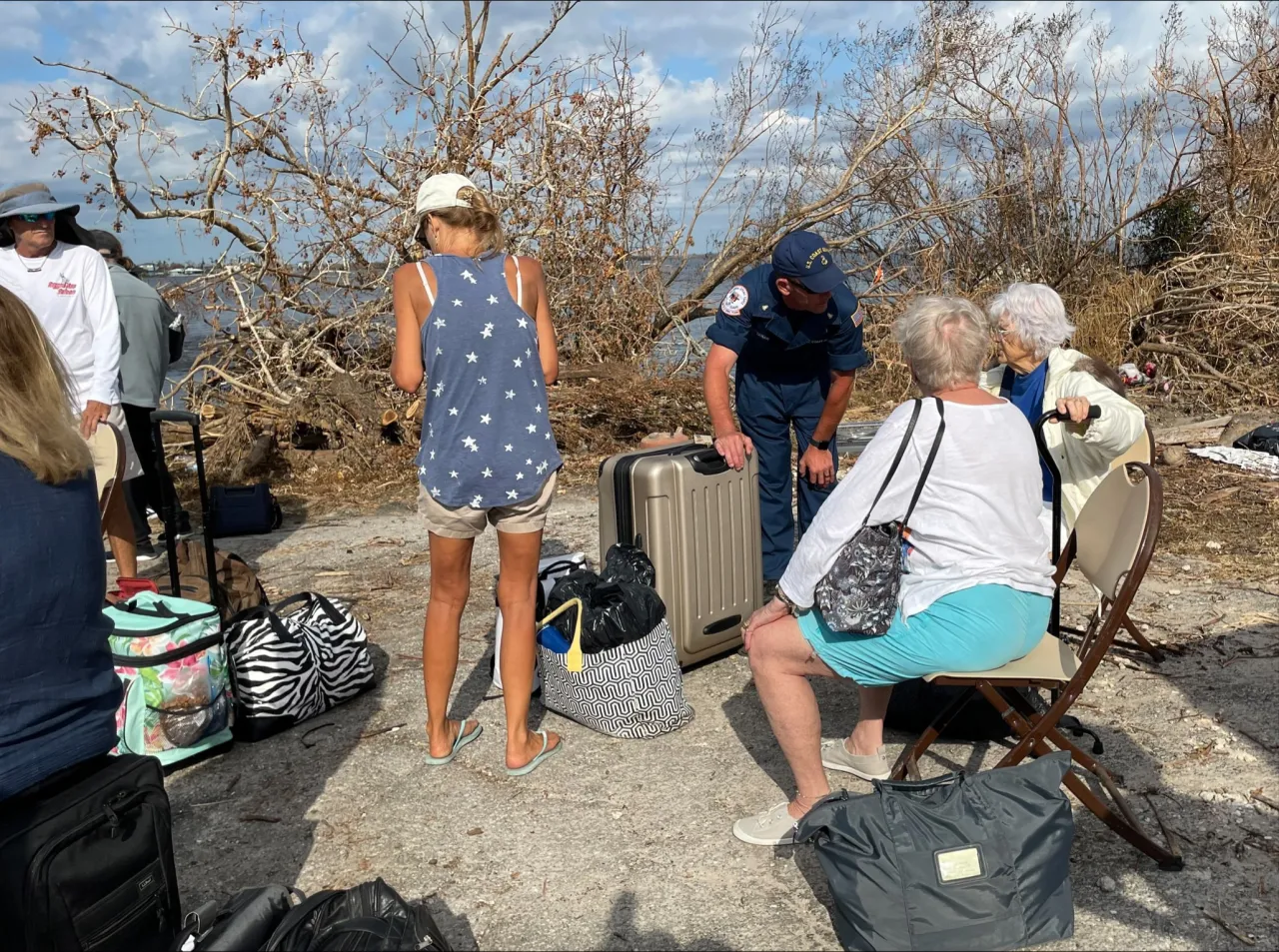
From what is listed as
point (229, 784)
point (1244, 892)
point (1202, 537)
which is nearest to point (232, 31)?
point (229, 784)

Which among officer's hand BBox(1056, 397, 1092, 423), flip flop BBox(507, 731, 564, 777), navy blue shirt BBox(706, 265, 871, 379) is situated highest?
navy blue shirt BBox(706, 265, 871, 379)

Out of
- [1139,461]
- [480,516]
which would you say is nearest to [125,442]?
[480,516]

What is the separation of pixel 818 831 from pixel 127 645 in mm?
2354

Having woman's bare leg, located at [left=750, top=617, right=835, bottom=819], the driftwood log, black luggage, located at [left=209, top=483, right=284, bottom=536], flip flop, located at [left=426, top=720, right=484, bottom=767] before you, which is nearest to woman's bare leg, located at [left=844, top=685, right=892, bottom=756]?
woman's bare leg, located at [left=750, top=617, right=835, bottom=819]

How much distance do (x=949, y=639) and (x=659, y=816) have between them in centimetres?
107

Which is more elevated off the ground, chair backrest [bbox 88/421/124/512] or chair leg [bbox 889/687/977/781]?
chair backrest [bbox 88/421/124/512]

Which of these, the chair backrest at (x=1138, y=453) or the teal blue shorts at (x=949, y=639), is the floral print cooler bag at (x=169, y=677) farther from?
the chair backrest at (x=1138, y=453)

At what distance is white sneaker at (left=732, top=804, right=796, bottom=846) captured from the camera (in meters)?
2.98

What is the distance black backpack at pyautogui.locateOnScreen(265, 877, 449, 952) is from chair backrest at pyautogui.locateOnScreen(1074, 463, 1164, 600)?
6.24 ft

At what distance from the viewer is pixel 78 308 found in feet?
15.6

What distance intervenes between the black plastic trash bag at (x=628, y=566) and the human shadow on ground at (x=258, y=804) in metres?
1.04

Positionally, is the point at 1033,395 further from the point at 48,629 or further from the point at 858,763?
the point at 48,629

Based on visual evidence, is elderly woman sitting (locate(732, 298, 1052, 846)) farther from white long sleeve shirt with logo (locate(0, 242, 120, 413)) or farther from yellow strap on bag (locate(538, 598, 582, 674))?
white long sleeve shirt with logo (locate(0, 242, 120, 413))

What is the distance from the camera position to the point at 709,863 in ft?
9.59
